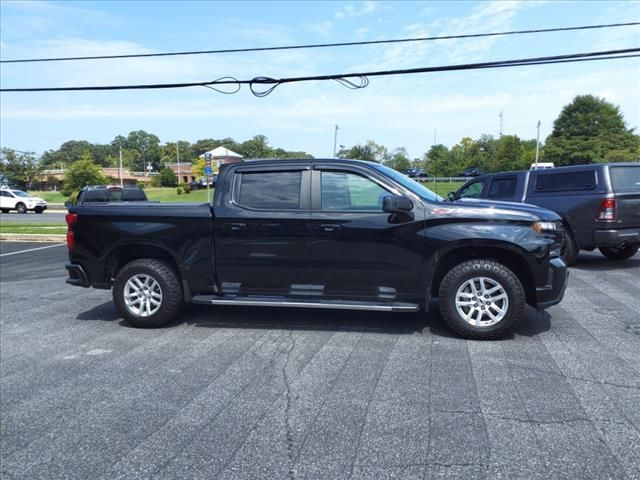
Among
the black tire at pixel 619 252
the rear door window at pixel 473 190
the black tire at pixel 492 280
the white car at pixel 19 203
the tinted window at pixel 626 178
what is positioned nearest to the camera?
the black tire at pixel 492 280

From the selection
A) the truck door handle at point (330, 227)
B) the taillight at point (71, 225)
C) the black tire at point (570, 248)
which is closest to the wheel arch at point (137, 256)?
the taillight at point (71, 225)

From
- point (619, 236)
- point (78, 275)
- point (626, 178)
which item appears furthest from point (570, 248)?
point (78, 275)

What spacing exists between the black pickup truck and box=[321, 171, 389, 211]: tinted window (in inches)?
0.4

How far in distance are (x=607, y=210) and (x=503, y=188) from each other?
233 centimetres

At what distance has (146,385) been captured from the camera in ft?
13.7

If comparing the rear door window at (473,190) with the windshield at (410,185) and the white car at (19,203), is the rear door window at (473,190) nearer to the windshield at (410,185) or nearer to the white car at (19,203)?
the windshield at (410,185)

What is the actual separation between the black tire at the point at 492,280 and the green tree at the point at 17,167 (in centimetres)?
7378

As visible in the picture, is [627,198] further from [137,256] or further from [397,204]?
[137,256]

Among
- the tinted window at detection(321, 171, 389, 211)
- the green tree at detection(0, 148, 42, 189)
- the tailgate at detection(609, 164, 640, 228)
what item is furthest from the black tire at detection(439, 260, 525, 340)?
the green tree at detection(0, 148, 42, 189)

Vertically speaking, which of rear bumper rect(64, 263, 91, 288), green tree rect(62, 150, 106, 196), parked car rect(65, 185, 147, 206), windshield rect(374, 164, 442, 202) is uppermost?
green tree rect(62, 150, 106, 196)

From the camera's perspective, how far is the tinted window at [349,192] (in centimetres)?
545

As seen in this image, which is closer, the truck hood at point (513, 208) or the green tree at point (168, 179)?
the truck hood at point (513, 208)

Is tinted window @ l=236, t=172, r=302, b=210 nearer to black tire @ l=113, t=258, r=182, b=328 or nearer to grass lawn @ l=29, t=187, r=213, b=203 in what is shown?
black tire @ l=113, t=258, r=182, b=328

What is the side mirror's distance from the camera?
5.13 metres
